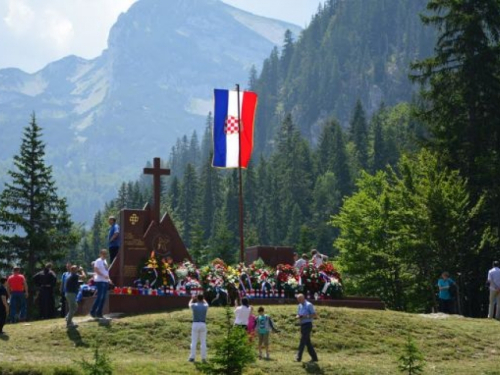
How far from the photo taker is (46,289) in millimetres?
31328

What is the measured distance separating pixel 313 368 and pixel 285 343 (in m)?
3.49

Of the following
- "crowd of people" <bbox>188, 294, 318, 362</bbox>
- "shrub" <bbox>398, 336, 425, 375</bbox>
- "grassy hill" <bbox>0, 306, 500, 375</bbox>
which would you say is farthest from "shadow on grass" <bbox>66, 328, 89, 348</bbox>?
"shrub" <bbox>398, 336, 425, 375</bbox>

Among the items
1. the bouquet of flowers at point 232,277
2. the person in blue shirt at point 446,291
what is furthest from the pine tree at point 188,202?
the bouquet of flowers at point 232,277

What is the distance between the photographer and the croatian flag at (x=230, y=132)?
35562mm

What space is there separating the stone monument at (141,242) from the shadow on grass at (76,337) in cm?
560

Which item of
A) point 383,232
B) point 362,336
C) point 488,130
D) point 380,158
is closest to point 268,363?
point 362,336

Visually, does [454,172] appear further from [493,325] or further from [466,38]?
[493,325]

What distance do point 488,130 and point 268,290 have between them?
57.1ft

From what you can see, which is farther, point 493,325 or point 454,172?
point 454,172

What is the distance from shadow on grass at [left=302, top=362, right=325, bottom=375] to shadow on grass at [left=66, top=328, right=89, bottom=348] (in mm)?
5622

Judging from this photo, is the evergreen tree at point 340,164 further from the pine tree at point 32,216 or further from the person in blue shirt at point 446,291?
the person in blue shirt at point 446,291

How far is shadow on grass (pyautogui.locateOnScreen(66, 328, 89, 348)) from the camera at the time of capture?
24.3 metres

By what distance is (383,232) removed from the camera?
170ft

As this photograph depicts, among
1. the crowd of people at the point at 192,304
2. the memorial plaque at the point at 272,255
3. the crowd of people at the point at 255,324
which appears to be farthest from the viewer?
the memorial plaque at the point at 272,255
